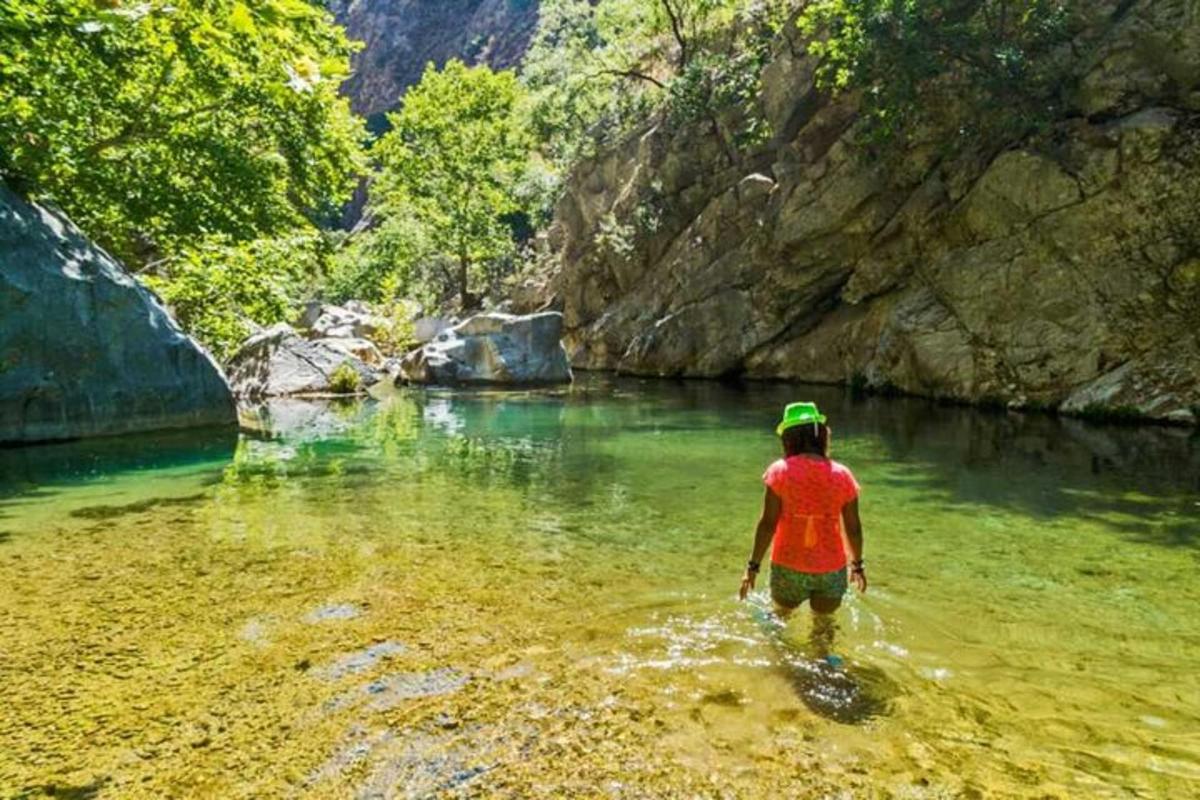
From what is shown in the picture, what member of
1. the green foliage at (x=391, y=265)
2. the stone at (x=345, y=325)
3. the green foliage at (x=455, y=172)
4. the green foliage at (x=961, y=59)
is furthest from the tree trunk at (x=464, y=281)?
the green foliage at (x=961, y=59)

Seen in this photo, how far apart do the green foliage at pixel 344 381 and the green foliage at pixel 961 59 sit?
713 inches

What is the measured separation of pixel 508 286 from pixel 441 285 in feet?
20.7

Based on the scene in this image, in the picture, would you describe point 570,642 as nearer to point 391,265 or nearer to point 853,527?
point 853,527

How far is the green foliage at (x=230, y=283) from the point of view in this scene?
1627cm

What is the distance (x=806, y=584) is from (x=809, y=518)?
0.46m

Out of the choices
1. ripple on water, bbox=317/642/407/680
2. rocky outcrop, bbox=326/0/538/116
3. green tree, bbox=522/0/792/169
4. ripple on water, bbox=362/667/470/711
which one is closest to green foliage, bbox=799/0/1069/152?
green tree, bbox=522/0/792/169

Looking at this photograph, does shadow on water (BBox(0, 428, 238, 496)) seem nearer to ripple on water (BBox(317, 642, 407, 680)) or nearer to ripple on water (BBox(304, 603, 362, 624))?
ripple on water (BBox(304, 603, 362, 624))

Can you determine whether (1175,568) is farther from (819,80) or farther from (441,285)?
(441,285)

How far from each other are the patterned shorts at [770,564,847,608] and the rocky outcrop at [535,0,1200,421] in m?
16.5

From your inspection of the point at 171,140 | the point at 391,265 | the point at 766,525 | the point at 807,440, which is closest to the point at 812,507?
the point at 766,525

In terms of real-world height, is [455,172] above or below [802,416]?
above

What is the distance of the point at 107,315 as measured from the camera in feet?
44.5

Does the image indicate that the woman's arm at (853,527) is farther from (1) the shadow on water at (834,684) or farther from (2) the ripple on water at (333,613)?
(2) the ripple on water at (333,613)

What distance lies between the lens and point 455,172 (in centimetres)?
4625
